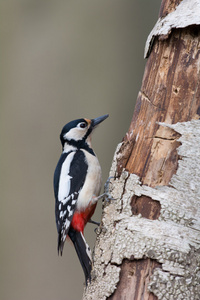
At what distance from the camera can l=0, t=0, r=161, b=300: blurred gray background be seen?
15.1 ft

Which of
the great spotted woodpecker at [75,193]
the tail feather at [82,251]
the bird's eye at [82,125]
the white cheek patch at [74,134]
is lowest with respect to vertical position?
the tail feather at [82,251]

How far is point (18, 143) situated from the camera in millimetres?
4684

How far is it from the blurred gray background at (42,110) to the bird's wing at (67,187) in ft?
4.93

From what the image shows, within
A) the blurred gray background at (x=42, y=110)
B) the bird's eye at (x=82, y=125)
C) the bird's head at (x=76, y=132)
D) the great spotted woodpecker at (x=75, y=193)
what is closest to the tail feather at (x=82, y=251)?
the great spotted woodpecker at (x=75, y=193)

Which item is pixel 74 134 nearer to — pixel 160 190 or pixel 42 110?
pixel 160 190

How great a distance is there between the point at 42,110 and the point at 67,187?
1858 mm

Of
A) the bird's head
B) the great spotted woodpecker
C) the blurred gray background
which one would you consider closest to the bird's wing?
the great spotted woodpecker

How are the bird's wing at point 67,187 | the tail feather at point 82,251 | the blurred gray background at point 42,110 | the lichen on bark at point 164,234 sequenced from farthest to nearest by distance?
1. the blurred gray background at point 42,110
2. the bird's wing at point 67,187
3. the tail feather at point 82,251
4. the lichen on bark at point 164,234

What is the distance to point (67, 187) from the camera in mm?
2984

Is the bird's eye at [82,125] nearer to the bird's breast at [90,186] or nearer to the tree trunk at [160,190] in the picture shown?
the bird's breast at [90,186]

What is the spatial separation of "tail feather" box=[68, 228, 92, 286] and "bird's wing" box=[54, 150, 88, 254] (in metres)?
0.10

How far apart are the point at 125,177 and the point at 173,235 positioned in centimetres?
44

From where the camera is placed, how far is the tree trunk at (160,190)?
2055mm

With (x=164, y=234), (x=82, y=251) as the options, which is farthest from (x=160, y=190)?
(x=82, y=251)
